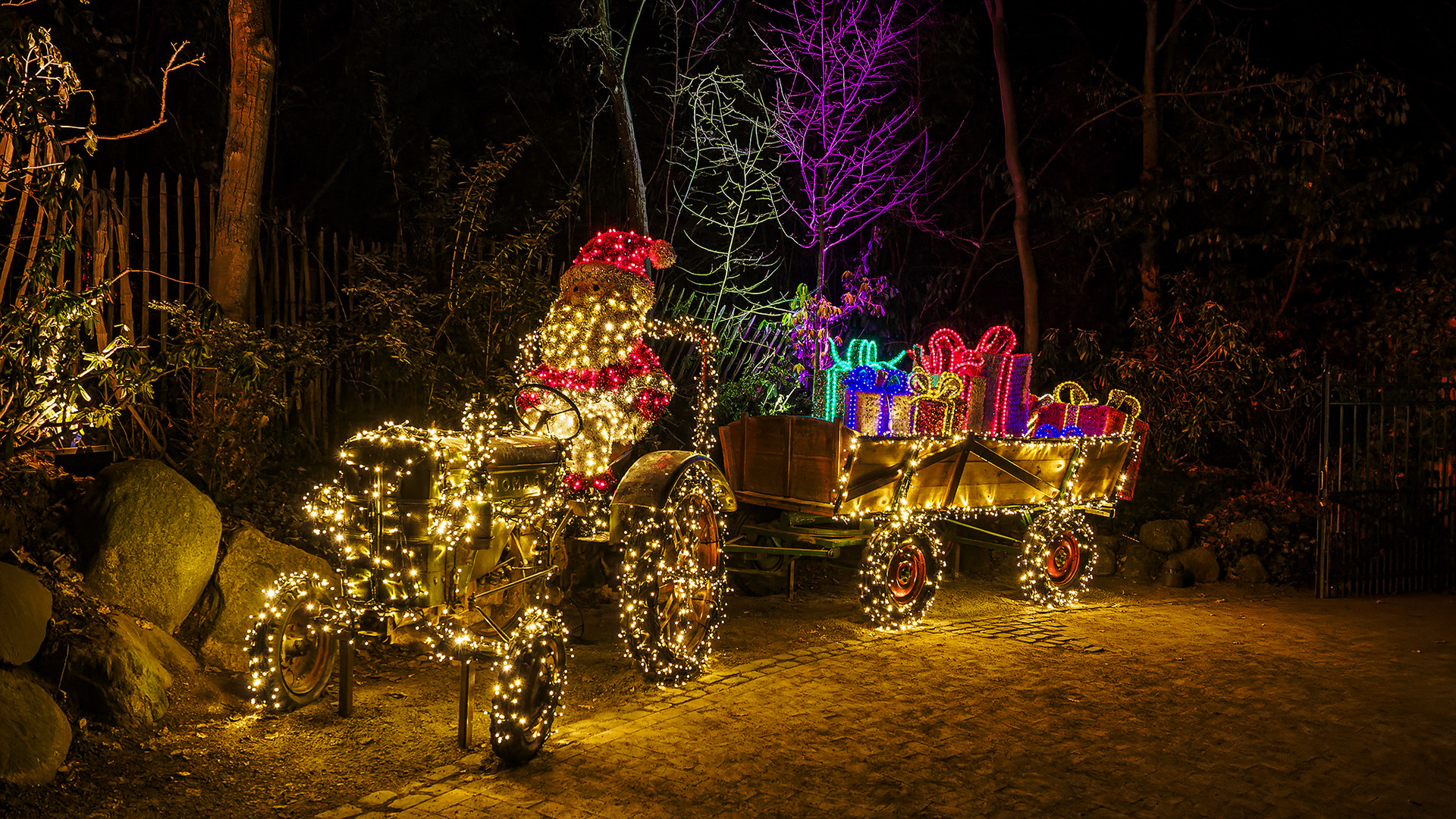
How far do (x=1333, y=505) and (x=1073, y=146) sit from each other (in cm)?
980

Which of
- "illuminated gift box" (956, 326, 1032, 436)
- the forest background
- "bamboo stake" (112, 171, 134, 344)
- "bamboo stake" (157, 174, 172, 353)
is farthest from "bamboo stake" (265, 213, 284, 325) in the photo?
"illuminated gift box" (956, 326, 1032, 436)

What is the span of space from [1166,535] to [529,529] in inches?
297

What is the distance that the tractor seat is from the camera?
5.39 m

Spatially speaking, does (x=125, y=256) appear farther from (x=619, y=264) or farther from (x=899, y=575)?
(x=899, y=575)

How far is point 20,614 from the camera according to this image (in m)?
4.86

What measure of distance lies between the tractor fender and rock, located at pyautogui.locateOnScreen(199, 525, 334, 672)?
1756 mm

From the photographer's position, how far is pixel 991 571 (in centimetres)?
1043

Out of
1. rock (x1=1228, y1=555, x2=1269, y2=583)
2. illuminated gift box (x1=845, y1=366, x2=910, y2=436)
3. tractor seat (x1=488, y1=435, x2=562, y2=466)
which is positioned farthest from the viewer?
rock (x1=1228, y1=555, x2=1269, y2=583)

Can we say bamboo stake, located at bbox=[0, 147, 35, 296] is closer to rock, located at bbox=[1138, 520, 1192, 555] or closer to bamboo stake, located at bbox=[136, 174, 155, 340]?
bamboo stake, located at bbox=[136, 174, 155, 340]

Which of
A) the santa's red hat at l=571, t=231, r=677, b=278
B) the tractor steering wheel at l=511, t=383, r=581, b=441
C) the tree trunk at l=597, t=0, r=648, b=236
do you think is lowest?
the tractor steering wheel at l=511, t=383, r=581, b=441

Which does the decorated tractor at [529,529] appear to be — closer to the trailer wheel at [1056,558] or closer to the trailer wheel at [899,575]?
the trailer wheel at [899,575]

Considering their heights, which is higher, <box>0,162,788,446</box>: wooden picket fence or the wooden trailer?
<box>0,162,788,446</box>: wooden picket fence

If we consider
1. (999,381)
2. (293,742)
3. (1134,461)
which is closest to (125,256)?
(293,742)

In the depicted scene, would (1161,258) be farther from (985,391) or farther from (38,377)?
(38,377)
